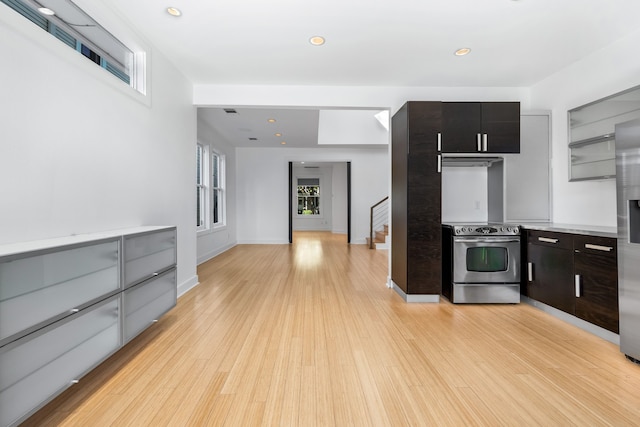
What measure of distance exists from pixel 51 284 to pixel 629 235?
3566mm

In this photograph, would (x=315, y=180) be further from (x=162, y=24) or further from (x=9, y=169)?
(x=9, y=169)

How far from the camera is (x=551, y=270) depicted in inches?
118

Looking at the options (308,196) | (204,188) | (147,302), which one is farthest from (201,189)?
(308,196)

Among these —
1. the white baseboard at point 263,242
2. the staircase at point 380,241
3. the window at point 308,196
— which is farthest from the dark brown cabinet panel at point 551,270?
the window at point 308,196

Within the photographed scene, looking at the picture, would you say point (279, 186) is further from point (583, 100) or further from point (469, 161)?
point (583, 100)

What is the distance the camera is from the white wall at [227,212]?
609 cm

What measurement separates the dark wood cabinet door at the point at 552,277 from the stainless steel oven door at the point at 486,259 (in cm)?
16

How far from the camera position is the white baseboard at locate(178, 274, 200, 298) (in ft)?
12.2

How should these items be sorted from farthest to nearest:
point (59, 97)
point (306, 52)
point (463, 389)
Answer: point (306, 52)
point (59, 97)
point (463, 389)

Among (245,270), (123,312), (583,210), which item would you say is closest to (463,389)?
(123,312)

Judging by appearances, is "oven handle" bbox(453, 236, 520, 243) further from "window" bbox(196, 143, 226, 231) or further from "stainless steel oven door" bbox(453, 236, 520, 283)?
"window" bbox(196, 143, 226, 231)

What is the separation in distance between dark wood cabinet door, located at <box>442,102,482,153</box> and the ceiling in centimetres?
47

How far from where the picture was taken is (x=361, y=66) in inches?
136

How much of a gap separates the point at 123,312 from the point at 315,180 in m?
11.7
